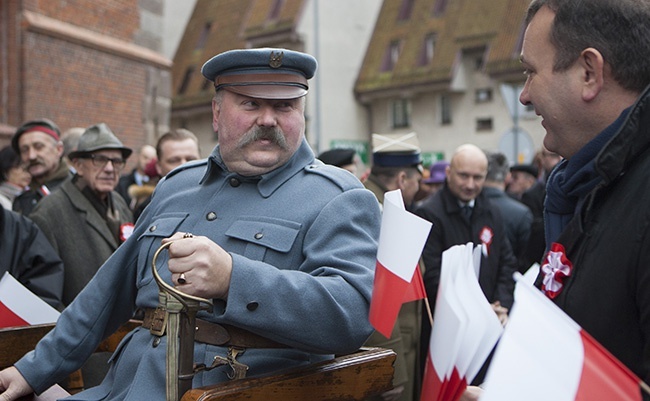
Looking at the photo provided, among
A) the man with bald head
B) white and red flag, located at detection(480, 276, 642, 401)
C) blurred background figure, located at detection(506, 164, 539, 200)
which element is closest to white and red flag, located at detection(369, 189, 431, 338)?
white and red flag, located at detection(480, 276, 642, 401)

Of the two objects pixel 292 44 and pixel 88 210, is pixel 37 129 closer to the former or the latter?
pixel 88 210

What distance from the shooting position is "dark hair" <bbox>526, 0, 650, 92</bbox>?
1895 mm

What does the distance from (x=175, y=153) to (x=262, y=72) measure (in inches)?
124

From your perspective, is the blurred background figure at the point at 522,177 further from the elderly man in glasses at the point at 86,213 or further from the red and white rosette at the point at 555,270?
the red and white rosette at the point at 555,270

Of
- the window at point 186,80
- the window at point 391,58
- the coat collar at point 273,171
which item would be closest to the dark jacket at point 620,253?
the coat collar at point 273,171

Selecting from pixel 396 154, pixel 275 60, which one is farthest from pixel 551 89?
pixel 396 154

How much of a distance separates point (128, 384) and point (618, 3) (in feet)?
6.62

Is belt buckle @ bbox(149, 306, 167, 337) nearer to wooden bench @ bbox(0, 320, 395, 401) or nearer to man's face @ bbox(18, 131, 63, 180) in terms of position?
wooden bench @ bbox(0, 320, 395, 401)

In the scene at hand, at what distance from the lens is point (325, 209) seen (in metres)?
2.82


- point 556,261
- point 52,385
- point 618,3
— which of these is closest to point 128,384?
point 52,385

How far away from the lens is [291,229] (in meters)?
2.80

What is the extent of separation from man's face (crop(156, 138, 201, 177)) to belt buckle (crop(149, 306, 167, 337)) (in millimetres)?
3216

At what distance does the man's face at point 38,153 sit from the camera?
6.16 meters

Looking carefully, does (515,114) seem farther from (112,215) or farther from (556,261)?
(556,261)
